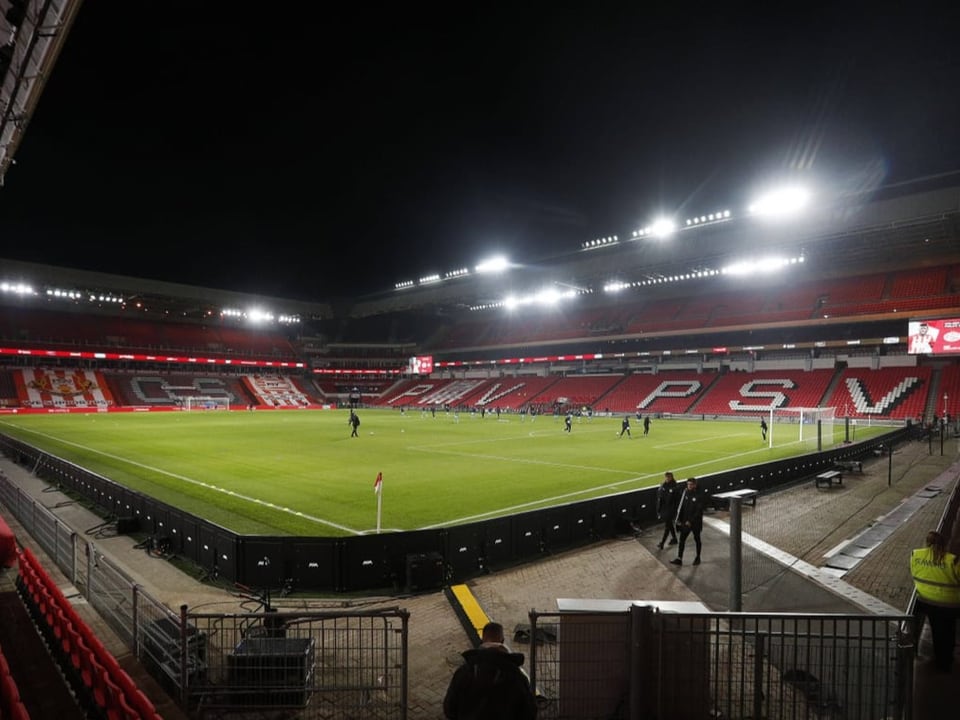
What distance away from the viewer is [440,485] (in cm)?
1784

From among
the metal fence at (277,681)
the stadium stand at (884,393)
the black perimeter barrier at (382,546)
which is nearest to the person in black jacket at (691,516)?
the black perimeter barrier at (382,546)

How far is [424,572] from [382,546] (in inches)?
34.8

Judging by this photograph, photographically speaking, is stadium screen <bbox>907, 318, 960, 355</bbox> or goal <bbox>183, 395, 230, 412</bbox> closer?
stadium screen <bbox>907, 318, 960, 355</bbox>

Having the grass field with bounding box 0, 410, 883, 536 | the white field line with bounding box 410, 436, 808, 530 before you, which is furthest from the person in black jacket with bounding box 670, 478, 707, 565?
the grass field with bounding box 0, 410, 883, 536

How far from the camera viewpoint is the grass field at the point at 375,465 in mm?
14523

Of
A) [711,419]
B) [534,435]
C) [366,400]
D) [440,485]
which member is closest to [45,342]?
[366,400]

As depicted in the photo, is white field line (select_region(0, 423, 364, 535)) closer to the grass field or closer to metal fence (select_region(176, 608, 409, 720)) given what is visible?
the grass field

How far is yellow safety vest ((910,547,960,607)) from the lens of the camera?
567cm

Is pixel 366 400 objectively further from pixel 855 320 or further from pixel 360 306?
pixel 855 320

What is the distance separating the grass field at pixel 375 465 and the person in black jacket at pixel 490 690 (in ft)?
30.7

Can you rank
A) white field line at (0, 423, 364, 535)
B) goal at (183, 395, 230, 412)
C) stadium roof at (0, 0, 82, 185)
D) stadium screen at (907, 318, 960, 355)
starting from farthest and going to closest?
goal at (183, 395, 230, 412) → stadium screen at (907, 318, 960, 355) → white field line at (0, 423, 364, 535) → stadium roof at (0, 0, 82, 185)

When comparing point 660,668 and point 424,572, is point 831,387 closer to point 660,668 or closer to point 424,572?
point 424,572

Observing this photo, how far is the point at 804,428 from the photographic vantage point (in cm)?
3997

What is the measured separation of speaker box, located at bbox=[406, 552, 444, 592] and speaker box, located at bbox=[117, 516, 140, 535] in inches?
307
